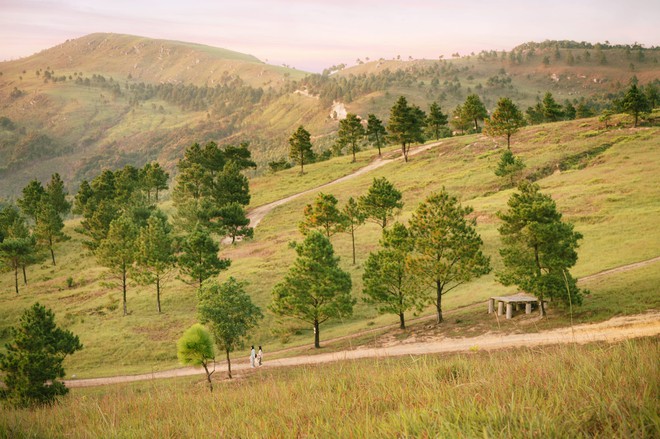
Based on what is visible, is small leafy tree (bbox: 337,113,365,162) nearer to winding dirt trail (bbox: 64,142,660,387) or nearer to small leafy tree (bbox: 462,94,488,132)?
small leafy tree (bbox: 462,94,488,132)

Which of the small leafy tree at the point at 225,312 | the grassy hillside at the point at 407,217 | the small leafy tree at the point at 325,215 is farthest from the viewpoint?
the small leafy tree at the point at 325,215

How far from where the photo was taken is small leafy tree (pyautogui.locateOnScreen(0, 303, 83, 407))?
24516 millimetres

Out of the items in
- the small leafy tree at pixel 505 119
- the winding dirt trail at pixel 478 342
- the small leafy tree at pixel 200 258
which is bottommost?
the winding dirt trail at pixel 478 342

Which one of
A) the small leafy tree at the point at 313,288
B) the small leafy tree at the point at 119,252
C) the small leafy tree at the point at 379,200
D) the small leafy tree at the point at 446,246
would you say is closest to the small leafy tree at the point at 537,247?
the small leafy tree at the point at 446,246

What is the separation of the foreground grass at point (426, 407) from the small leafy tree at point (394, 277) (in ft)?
90.5

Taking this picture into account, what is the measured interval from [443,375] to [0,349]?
174 ft

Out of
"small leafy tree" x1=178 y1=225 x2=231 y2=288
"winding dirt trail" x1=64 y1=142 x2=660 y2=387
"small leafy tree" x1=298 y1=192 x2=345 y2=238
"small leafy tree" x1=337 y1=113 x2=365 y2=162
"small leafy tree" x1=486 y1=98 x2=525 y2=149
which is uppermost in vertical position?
"small leafy tree" x1=337 y1=113 x2=365 y2=162

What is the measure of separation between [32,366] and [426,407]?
28.9 meters

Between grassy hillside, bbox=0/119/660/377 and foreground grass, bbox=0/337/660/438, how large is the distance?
25370mm

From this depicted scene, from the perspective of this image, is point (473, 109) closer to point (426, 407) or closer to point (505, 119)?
point (505, 119)

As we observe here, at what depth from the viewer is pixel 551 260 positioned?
2795cm

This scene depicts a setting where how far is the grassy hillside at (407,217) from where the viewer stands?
37656mm

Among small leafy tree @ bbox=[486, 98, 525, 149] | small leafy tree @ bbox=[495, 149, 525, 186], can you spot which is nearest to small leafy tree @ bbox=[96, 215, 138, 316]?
small leafy tree @ bbox=[495, 149, 525, 186]

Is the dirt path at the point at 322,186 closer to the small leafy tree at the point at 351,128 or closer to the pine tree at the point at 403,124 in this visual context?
the small leafy tree at the point at 351,128
